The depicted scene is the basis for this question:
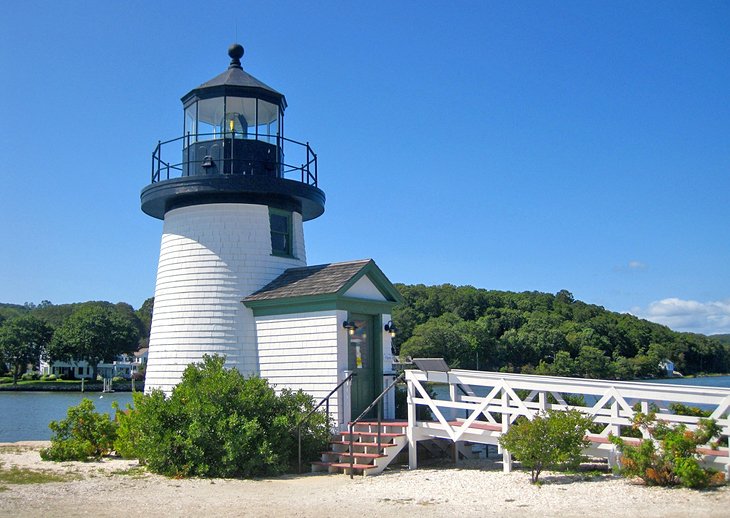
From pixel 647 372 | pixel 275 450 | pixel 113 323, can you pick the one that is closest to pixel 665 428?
pixel 275 450

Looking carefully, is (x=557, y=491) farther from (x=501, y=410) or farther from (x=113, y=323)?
(x=113, y=323)

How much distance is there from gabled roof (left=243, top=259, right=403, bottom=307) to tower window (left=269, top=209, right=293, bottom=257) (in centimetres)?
69

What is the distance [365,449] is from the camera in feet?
41.8

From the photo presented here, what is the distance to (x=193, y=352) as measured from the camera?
50.1 feet

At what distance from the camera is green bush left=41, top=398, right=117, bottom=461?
14289mm

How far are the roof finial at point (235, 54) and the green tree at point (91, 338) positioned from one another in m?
60.7

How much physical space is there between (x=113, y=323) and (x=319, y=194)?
63.9 m

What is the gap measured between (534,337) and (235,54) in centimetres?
6934

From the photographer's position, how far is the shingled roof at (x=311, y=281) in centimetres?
1409

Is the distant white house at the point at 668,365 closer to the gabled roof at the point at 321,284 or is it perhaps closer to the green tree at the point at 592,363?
the green tree at the point at 592,363

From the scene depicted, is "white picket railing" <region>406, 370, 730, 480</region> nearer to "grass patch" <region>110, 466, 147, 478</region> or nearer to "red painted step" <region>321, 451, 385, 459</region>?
"red painted step" <region>321, 451, 385, 459</region>

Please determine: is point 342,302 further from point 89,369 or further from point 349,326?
point 89,369

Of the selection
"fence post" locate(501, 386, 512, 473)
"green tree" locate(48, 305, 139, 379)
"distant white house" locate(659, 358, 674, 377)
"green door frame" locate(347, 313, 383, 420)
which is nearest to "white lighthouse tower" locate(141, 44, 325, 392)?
"green door frame" locate(347, 313, 383, 420)

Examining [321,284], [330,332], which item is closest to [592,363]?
[321,284]
